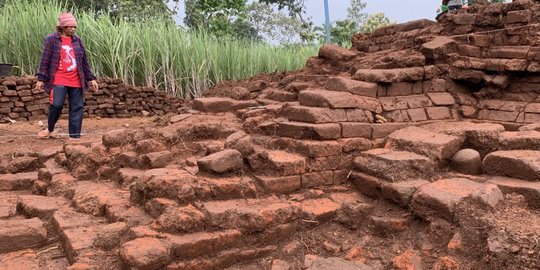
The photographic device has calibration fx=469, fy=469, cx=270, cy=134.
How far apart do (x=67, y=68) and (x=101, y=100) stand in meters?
3.93

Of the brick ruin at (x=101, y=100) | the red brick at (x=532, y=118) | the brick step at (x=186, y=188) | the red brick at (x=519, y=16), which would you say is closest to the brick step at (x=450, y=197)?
the brick step at (x=186, y=188)

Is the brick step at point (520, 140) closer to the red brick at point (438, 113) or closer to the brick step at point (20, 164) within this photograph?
the red brick at point (438, 113)

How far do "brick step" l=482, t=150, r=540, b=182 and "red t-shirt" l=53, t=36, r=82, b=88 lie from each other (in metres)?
4.25

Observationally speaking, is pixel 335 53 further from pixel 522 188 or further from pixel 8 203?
pixel 8 203

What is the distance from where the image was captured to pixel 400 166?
2951 millimetres

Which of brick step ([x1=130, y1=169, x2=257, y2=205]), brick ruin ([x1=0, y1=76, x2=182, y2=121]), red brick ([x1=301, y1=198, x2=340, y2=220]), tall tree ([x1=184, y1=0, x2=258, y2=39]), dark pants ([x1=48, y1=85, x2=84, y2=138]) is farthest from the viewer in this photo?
tall tree ([x1=184, y1=0, x2=258, y2=39])

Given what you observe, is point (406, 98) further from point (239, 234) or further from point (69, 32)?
point (69, 32)

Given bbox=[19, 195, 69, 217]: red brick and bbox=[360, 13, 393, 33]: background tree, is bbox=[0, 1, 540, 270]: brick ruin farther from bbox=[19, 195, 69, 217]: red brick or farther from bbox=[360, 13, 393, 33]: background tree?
bbox=[360, 13, 393, 33]: background tree

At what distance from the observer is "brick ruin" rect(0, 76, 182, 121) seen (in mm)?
7883

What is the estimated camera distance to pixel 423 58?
13.4ft

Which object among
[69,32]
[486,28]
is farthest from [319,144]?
[69,32]

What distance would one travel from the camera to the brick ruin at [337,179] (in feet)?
7.91

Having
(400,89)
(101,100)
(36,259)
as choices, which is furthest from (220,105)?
(101,100)

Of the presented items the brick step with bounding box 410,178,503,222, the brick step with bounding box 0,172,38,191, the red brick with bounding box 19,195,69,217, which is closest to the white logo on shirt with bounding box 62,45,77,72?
the brick step with bounding box 0,172,38,191
